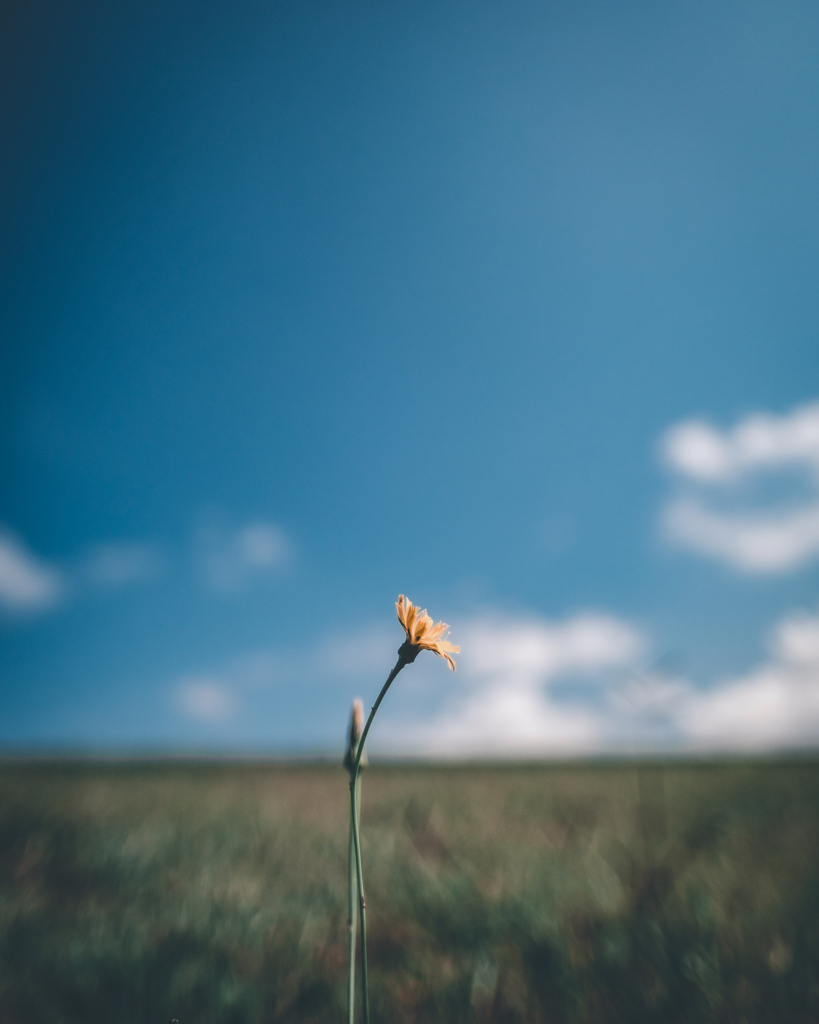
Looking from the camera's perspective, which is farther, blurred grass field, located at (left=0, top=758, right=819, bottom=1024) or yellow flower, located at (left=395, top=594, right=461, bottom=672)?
blurred grass field, located at (left=0, top=758, right=819, bottom=1024)

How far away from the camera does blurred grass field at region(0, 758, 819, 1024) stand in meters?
2.01

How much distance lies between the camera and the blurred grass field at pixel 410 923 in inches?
79.3

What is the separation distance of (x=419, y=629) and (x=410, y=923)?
2474mm

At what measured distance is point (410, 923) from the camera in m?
2.67

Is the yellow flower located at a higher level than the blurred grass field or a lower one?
higher

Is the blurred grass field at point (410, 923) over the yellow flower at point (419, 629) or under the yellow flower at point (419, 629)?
under

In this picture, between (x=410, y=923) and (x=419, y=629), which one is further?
(x=410, y=923)

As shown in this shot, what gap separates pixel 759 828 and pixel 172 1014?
629 cm

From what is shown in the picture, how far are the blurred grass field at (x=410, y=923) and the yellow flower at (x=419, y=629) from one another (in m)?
1.84

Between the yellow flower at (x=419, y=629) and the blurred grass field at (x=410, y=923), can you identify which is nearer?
the yellow flower at (x=419, y=629)

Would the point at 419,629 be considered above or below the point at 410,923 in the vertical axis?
above

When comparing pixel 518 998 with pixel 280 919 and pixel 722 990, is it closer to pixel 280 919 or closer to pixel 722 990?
pixel 722 990

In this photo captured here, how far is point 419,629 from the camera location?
3.14 ft

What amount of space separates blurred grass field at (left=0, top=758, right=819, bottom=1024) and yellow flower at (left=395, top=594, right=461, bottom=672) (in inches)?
72.5
